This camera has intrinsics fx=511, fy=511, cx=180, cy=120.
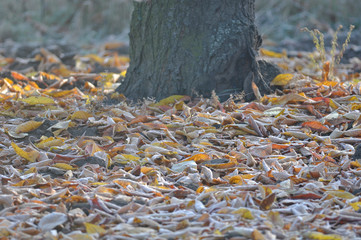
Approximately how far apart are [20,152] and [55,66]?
11.5ft

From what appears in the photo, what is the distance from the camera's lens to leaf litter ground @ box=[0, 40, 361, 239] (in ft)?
7.75

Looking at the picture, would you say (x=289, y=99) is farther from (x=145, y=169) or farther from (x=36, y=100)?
(x=36, y=100)

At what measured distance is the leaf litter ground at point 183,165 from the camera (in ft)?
7.75

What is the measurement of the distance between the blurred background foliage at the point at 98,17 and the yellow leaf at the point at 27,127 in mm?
5977

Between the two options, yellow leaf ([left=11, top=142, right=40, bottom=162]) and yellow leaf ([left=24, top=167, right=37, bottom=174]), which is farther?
yellow leaf ([left=11, top=142, right=40, bottom=162])

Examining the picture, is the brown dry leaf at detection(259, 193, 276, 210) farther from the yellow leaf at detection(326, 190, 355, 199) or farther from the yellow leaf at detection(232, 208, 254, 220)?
the yellow leaf at detection(326, 190, 355, 199)

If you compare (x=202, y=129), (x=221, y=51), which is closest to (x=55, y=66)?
(x=221, y=51)

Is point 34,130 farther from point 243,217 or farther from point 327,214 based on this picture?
point 327,214

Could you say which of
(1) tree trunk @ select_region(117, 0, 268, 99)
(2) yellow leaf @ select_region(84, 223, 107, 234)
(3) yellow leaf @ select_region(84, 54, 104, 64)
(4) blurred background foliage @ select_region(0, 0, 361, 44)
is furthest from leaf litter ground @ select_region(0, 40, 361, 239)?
(4) blurred background foliage @ select_region(0, 0, 361, 44)

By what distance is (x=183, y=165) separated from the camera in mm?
3107

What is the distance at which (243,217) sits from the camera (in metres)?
2.41

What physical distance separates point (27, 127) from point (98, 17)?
272 inches

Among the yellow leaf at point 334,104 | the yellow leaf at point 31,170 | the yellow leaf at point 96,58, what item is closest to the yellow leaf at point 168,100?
the yellow leaf at point 334,104

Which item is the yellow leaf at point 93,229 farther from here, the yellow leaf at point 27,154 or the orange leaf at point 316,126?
the orange leaf at point 316,126
